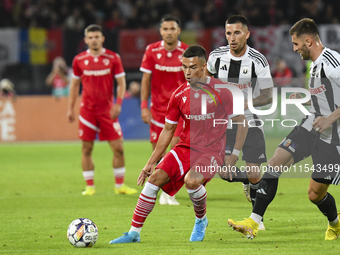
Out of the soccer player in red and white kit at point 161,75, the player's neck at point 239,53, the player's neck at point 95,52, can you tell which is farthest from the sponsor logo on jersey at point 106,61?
the player's neck at point 239,53

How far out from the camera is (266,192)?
516cm

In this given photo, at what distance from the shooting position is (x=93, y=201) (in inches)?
308

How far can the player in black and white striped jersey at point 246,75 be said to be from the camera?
225 inches

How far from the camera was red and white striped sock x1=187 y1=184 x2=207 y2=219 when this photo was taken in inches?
197

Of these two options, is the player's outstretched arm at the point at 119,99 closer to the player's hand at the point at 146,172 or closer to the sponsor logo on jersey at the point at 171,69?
the sponsor logo on jersey at the point at 171,69

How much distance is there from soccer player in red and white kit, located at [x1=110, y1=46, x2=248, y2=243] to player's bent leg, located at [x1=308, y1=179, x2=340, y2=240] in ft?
2.54

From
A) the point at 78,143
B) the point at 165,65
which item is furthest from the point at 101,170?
the point at 78,143

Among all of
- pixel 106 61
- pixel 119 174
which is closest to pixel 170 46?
pixel 106 61

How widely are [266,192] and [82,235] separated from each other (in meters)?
1.76

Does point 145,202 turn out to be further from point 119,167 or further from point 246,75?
point 119,167

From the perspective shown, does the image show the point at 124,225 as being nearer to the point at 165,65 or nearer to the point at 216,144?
the point at 216,144

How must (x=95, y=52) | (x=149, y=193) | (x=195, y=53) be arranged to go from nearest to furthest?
(x=149, y=193), (x=195, y=53), (x=95, y=52)

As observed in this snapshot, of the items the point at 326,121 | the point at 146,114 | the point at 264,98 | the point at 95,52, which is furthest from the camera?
the point at 95,52

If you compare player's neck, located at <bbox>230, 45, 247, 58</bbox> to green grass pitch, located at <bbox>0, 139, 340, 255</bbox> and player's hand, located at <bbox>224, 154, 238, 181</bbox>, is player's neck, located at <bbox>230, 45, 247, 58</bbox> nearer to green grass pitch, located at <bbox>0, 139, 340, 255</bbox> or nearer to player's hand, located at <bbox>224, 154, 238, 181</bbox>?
player's hand, located at <bbox>224, 154, 238, 181</bbox>
